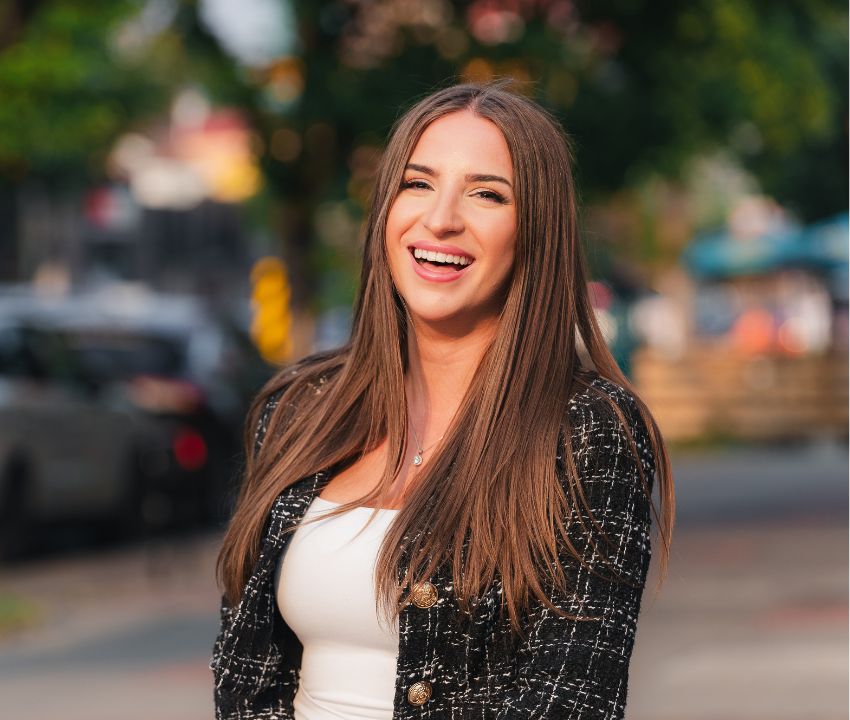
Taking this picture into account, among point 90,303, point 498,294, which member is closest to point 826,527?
point 90,303

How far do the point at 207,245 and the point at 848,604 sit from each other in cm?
5164

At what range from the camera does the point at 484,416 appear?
2.80 meters

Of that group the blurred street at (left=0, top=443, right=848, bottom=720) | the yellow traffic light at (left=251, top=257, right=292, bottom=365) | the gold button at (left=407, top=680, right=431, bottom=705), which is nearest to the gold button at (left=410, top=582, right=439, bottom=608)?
the gold button at (left=407, top=680, right=431, bottom=705)

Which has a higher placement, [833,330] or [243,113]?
[833,330]

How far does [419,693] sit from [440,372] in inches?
23.1

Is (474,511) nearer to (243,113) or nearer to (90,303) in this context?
(90,303)

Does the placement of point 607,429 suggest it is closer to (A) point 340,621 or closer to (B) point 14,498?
(A) point 340,621

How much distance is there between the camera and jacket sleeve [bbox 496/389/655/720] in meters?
2.58

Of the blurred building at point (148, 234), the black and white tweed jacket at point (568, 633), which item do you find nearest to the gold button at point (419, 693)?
the black and white tweed jacket at point (568, 633)

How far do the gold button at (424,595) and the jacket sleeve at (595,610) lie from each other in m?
0.15

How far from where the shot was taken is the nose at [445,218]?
2828mm

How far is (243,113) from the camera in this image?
57.3ft

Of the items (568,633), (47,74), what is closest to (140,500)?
(47,74)

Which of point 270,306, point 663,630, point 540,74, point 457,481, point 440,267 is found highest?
point 270,306
